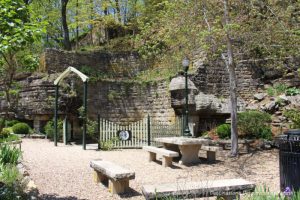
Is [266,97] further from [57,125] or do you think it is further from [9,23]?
[9,23]

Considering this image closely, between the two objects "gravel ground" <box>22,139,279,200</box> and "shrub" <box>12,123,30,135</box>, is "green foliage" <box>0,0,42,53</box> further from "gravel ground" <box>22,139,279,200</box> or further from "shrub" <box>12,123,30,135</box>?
"shrub" <box>12,123,30,135</box>

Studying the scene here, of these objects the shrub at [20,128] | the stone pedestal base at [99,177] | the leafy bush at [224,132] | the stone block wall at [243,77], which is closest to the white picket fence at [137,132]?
the leafy bush at [224,132]

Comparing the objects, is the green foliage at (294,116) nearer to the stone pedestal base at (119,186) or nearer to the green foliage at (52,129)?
the stone pedestal base at (119,186)

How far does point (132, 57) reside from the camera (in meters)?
21.8

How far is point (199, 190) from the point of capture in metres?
4.41

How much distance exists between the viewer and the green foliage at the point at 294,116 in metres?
11.0

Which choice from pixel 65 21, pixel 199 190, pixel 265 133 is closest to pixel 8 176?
pixel 199 190

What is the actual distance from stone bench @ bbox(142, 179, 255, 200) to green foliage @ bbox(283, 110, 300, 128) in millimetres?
7091

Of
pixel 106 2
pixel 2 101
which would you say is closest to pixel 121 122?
pixel 2 101

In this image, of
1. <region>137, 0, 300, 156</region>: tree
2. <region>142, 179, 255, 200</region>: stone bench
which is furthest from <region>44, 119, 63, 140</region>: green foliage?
<region>142, 179, 255, 200</region>: stone bench

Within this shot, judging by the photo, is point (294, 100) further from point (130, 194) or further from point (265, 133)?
point (130, 194)

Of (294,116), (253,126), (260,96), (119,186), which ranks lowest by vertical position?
(119,186)

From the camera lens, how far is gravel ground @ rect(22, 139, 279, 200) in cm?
611

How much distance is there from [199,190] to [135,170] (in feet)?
12.7
